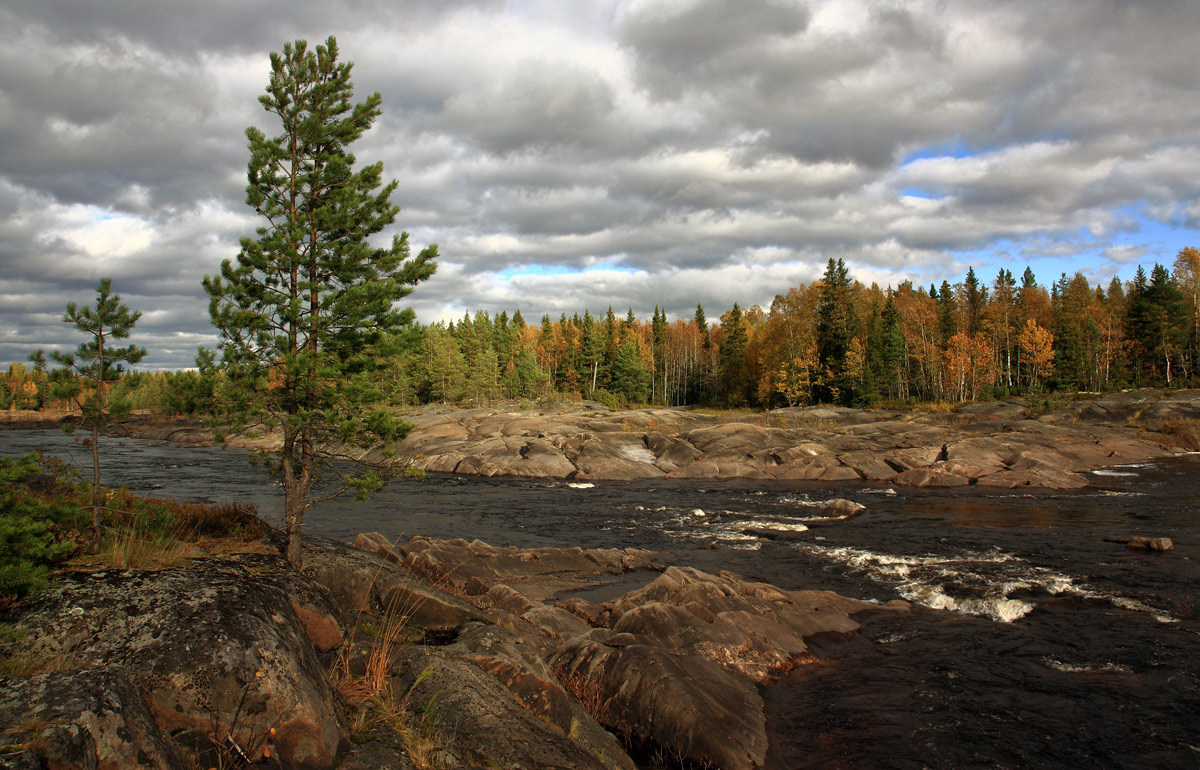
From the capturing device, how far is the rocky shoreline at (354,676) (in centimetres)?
490

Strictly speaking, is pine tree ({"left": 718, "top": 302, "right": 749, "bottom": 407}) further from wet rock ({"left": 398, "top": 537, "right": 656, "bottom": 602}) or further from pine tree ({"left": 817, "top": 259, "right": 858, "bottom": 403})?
wet rock ({"left": 398, "top": 537, "right": 656, "bottom": 602})

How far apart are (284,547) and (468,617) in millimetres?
3051

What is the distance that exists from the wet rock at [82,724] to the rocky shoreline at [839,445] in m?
27.9

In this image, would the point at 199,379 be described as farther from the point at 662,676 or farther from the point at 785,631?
the point at 785,631

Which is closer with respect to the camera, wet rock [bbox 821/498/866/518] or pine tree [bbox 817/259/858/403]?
wet rock [bbox 821/498/866/518]

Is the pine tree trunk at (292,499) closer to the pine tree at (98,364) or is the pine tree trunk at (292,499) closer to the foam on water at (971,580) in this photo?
the pine tree at (98,364)

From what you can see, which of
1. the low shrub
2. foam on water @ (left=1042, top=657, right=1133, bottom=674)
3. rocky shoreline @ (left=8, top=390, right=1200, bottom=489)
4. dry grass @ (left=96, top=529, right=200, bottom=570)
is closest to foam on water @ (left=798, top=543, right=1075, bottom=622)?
foam on water @ (left=1042, top=657, right=1133, bottom=674)

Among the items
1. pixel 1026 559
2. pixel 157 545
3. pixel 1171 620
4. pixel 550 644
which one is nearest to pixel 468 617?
pixel 550 644

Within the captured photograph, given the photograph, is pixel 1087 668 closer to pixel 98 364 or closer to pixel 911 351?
→ pixel 98 364

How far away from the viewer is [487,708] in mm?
6984

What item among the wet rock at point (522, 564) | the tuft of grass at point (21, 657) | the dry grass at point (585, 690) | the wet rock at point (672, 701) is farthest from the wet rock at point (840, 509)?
the tuft of grass at point (21, 657)

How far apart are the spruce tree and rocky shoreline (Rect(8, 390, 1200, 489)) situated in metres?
23.1

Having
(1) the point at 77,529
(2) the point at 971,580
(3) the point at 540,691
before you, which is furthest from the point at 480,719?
(2) the point at 971,580

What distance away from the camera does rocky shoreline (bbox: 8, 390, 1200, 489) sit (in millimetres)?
36688
